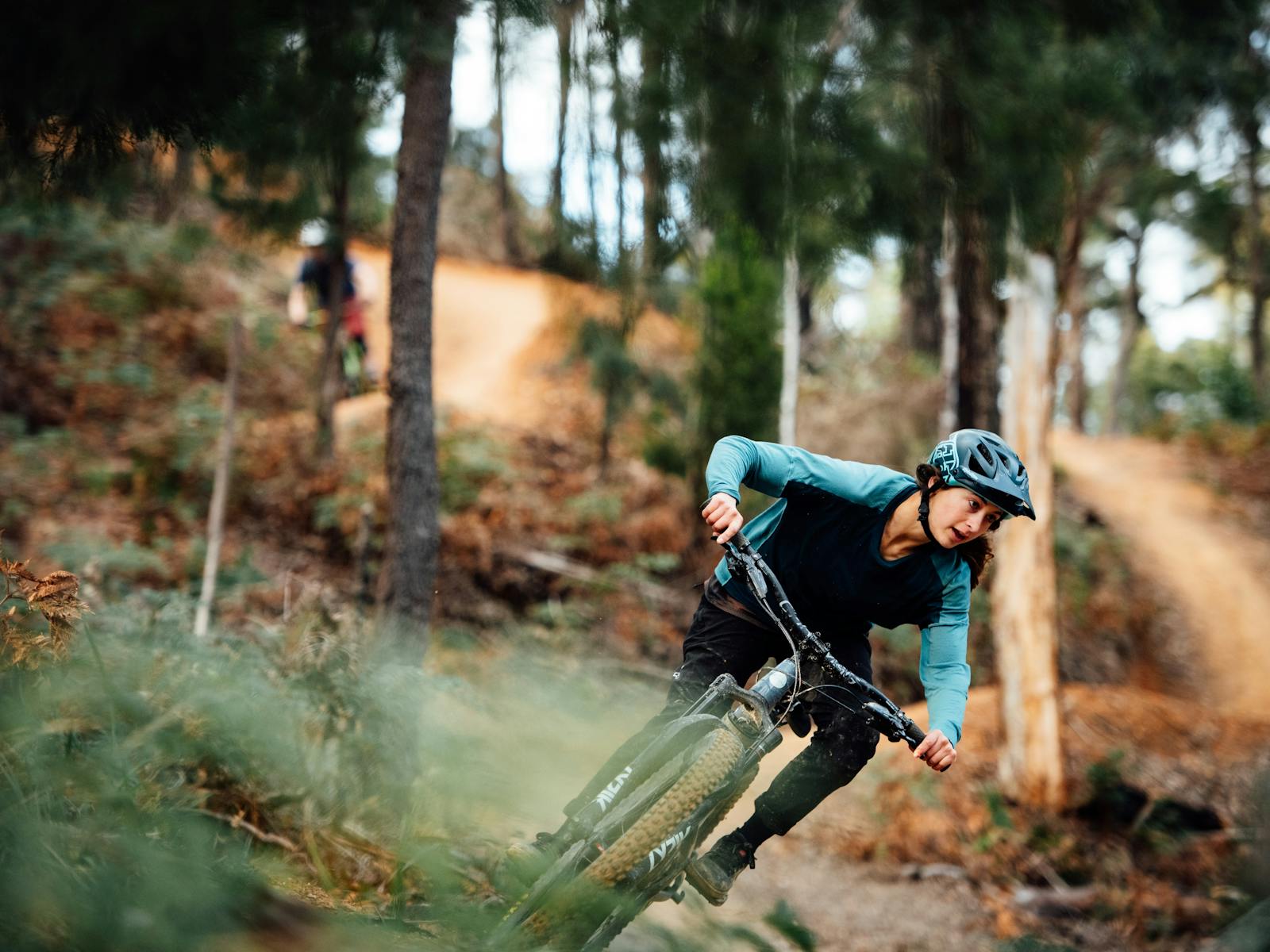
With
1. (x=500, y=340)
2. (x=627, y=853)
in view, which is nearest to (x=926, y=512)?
(x=627, y=853)

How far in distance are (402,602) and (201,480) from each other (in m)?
6.22

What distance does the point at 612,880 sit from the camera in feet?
9.72

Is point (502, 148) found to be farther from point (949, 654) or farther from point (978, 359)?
point (949, 654)

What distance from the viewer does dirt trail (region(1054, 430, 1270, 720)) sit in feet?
44.1

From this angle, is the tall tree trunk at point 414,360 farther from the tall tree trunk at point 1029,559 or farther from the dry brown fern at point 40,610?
the tall tree trunk at point 1029,559

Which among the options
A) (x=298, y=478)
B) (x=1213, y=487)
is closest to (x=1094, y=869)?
(x=298, y=478)

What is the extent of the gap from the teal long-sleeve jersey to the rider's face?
178mm

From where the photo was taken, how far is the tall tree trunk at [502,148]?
171 inches

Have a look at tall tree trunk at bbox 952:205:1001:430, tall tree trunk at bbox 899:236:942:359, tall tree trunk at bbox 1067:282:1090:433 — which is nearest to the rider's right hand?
tall tree trunk at bbox 952:205:1001:430

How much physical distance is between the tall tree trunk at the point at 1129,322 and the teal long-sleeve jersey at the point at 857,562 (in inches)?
1083

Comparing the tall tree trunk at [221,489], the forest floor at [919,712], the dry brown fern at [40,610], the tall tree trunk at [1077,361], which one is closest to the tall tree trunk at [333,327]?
the forest floor at [919,712]

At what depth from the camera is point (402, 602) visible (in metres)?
6.03

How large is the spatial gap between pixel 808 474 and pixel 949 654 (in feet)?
2.75

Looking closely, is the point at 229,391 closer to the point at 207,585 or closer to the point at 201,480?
the point at 207,585
